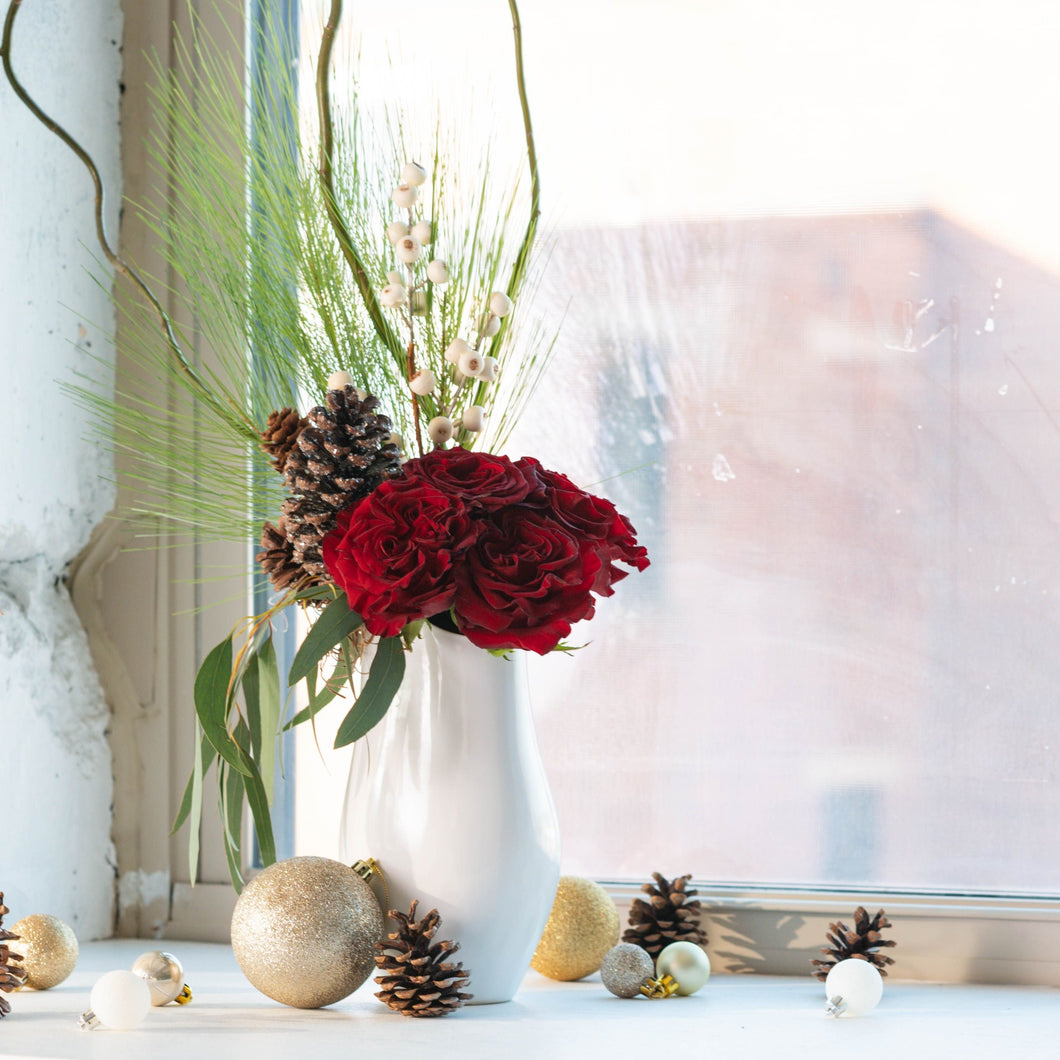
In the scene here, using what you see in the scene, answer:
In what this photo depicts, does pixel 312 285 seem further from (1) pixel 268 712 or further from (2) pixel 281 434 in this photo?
(1) pixel 268 712

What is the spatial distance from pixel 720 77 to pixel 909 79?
0.49 feet

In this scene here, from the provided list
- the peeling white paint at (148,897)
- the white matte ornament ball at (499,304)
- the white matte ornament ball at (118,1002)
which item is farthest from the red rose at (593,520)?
the peeling white paint at (148,897)

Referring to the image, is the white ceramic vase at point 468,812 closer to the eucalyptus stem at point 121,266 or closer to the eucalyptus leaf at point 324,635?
the eucalyptus leaf at point 324,635

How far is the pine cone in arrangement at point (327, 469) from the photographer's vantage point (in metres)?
0.73

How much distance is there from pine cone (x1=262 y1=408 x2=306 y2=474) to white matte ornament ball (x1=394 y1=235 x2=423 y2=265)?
0.13 metres

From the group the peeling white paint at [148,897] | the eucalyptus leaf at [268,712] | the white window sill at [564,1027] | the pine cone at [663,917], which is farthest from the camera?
the peeling white paint at [148,897]

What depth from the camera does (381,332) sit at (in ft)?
2.70

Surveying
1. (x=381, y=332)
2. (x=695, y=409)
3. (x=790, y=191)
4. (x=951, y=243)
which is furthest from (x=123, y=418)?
(x=951, y=243)

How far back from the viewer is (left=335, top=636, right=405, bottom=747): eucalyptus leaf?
706 millimetres

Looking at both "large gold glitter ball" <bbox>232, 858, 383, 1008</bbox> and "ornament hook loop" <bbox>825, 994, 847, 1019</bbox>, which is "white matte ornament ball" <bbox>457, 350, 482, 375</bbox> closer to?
"large gold glitter ball" <bbox>232, 858, 383, 1008</bbox>

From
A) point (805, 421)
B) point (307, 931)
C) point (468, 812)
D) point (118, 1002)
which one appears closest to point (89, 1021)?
point (118, 1002)

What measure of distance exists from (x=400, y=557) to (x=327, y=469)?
89 mm

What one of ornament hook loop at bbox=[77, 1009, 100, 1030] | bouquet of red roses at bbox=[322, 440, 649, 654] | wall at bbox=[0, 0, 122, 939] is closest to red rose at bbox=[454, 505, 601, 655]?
bouquet of red roses at bbox=[322, 440, 649, 654]

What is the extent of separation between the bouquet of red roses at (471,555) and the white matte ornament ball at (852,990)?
0.29m
